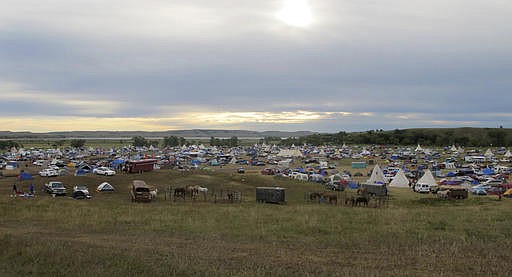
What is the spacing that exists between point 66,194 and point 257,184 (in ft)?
60.4

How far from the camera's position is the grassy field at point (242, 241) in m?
11.8

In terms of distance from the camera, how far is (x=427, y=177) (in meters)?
46.4

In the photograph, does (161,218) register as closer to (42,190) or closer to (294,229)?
(294,229)

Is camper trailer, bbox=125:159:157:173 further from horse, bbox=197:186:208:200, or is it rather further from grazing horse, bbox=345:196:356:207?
grazing horse, bbox=345:196:356:207

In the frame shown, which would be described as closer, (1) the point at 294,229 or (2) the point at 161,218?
(1) the point at 294,229

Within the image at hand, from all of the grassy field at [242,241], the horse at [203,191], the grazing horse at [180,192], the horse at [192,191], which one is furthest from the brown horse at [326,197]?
the grazing horse at [180,192]

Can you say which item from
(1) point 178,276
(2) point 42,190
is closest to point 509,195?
(1) point 178,276

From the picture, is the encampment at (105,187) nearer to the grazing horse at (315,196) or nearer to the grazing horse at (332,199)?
the grazing horse at (315,196)

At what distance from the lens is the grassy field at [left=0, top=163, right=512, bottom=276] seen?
38.5ft

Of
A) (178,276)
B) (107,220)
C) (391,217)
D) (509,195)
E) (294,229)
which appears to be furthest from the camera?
(509,195)

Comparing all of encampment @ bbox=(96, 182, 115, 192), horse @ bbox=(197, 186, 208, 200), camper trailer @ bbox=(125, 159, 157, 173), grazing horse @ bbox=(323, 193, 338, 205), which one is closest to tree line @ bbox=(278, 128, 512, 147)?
camper trailer @ bbox=(125, 159, 157, 173)

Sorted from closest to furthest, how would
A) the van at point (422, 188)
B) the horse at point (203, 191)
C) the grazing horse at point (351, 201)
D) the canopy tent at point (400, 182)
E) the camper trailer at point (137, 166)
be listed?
the grazing horse at point (351, 201), the horse at point (203, 191), the van at point (422, 188), the camper trailer at point (137, 166), the canopy tent at point (400, 182)

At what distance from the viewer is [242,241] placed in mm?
17094

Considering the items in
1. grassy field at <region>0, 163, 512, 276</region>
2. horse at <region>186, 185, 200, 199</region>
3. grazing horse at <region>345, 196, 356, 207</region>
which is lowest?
grazing horse at <region>345, 196, 356, 207</region>
